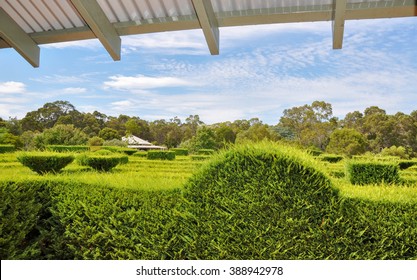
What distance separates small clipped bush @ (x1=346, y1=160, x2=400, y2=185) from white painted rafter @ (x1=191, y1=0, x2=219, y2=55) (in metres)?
1.18

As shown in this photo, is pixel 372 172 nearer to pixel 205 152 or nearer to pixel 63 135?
pixel 205 152

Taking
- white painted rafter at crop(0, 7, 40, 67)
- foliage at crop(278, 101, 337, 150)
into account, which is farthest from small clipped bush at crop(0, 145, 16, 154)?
foliage at crop(278, 101, 337, 150)

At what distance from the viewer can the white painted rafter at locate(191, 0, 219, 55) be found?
219cm

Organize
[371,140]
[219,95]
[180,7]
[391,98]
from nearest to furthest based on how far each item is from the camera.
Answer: [371,140]
[391,98]
[219,95]
[180,7]

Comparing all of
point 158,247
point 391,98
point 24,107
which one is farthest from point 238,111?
point 24,107

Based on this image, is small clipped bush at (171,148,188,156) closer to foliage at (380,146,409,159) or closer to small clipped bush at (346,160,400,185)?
small clipped bush at (346,160,400,185)

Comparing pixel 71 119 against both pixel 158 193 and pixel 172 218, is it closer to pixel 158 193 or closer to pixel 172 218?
pixel 158 193

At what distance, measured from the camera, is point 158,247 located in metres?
2.13

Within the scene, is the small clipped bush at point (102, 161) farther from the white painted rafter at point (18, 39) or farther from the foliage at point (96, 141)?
the white painted rafter at point (18, 39)

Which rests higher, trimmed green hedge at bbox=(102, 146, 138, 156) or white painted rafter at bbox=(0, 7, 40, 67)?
white painted rafter at bbox=(0, 7, 40, 67)

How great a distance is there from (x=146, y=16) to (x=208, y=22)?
0.53 meters

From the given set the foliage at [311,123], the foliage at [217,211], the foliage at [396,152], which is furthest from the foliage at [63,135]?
the foliage at [396,152]

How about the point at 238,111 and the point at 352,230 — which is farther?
the point at 238,111

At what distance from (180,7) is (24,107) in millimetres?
1295
